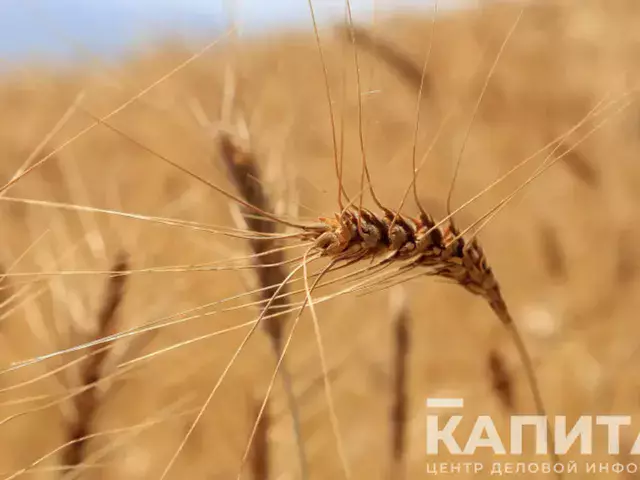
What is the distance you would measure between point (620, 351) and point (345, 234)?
55 centimetres

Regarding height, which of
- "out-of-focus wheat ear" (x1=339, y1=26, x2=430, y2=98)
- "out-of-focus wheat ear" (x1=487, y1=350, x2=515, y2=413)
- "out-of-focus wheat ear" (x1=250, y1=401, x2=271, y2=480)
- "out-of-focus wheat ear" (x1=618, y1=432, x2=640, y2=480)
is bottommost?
"out-of-focus wheat ear" (x1=618, y1=432, x2=640, y2=480)

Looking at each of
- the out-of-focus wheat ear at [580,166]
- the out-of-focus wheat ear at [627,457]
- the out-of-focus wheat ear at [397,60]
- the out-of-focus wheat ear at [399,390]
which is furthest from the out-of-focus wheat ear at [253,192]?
the out-of-focus wheat ear at [580,166]

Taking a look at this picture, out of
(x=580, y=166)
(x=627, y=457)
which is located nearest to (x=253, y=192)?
(x=627, y=457)

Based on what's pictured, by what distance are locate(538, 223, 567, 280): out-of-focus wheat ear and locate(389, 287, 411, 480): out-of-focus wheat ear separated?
421 mm

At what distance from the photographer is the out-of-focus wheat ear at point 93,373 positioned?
508 mm

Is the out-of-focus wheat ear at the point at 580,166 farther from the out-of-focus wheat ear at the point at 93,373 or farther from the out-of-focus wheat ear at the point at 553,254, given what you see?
the out-of-focus wheat ear at the point at 93,373

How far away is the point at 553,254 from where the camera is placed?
0.88m

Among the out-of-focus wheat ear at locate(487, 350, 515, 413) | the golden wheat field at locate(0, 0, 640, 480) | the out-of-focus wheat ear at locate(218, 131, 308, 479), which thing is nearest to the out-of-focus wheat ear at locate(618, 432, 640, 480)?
the golden wheat field at locate(0, 0, 640, 480)

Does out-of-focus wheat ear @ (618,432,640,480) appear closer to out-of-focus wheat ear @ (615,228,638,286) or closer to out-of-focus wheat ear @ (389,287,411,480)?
out-of-focus wheat ear @ (389,287,411,480)

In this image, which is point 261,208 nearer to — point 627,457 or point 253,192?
point 253,192

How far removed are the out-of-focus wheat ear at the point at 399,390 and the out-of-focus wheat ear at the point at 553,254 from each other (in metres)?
0.42

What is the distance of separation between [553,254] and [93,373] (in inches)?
25.1

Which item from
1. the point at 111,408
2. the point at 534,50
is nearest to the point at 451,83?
the point at 534,50

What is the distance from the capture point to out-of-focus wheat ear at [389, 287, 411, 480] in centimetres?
52
